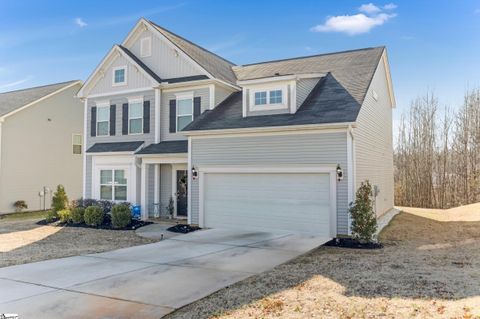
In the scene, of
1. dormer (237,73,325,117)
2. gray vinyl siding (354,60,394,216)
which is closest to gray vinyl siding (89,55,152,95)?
dormer (237,73,325,117)

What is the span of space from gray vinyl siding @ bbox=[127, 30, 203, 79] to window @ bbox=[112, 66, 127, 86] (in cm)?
98

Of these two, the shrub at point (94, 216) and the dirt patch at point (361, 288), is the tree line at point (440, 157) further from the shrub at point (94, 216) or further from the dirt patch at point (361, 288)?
the shrub at point (94, 216)

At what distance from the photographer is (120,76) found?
17844mm

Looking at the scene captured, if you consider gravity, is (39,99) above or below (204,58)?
below

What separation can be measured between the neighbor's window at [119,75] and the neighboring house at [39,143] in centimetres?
754

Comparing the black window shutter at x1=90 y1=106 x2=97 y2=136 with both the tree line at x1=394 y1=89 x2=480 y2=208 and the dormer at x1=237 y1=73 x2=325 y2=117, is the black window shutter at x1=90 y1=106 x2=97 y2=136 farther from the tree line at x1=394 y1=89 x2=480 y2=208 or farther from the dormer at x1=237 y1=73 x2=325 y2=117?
the tree line at x1=394 y1=89 x2=480 y2=208

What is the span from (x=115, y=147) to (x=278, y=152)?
27.2 ft

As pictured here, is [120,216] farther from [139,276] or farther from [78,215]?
[139,276]

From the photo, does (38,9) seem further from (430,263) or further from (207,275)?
(430,263)

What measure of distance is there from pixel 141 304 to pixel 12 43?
18973mm

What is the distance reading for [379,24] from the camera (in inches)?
693

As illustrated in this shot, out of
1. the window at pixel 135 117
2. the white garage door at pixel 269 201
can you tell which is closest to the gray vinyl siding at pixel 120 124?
the window at pixel 135 117

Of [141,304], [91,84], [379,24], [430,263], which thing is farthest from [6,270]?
[379,24]

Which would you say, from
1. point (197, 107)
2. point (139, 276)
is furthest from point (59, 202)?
point (139, 276)
